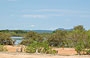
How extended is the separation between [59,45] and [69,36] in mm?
2433

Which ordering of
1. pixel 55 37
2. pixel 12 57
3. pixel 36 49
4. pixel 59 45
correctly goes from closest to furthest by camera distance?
1. pixel 12 57
2. pixel 36 49
3. pixel 59 45
4. pixel 55 37

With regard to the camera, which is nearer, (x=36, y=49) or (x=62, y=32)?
(x=36, y=49)

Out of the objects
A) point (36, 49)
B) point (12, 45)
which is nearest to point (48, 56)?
point (36, 49)

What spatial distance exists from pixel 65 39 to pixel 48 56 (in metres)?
26.0

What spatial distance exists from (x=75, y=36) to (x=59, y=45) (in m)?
2.65

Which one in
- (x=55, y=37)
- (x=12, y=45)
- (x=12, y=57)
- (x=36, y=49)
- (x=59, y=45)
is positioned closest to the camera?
(x=12, y=57)

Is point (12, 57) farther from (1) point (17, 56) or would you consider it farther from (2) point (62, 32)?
(2) point (62, 32)

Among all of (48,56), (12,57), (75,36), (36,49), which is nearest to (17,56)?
(12,57)

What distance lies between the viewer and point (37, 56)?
15641 millimetres

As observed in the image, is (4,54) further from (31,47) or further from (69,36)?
(69,36)

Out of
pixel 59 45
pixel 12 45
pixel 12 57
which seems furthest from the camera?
pixel 59 45

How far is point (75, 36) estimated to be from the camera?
3872 centimetres

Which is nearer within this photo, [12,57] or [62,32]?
[12,57]

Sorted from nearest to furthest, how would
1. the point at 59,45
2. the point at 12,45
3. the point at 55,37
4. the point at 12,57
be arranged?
1. the point at 12,57
2. the point at 12,45
3. the point at 59,45
4. the point at 55,37
